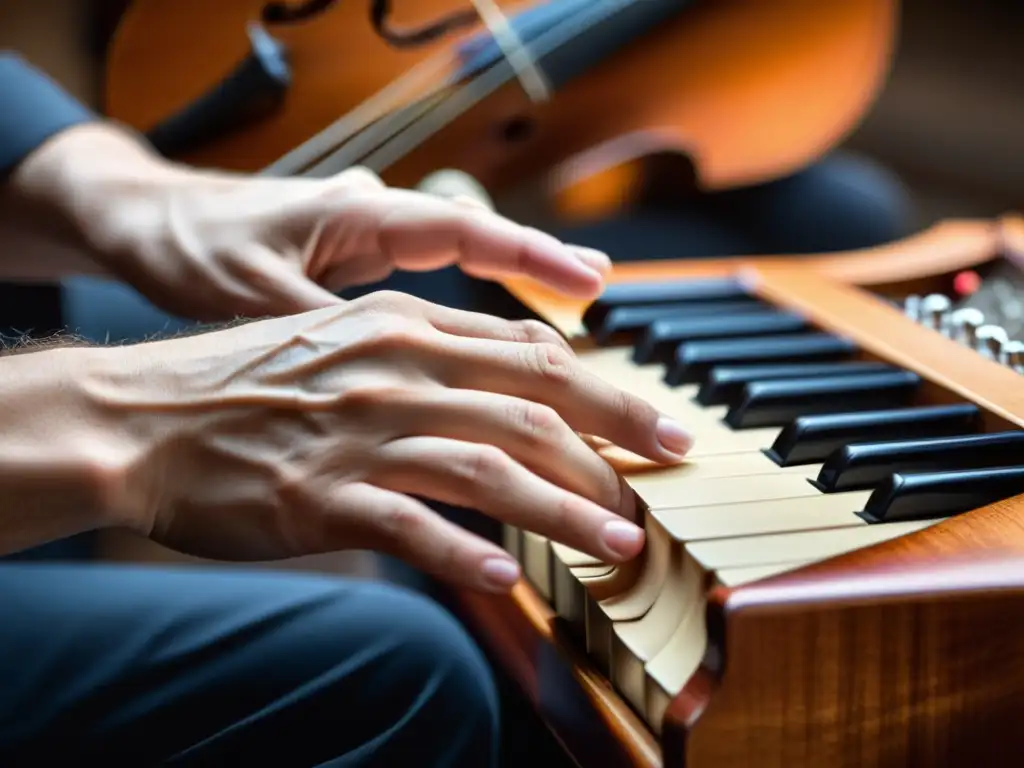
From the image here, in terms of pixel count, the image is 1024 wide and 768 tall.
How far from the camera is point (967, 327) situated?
0.66 metres

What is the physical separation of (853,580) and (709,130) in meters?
0.72

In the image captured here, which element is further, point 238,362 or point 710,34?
point 710,34

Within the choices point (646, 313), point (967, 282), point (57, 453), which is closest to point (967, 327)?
point (967, 282)

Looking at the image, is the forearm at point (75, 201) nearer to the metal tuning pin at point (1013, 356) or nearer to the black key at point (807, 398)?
the black key at point (807, 398)

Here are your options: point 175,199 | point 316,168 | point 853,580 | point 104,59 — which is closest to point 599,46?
point 316,168

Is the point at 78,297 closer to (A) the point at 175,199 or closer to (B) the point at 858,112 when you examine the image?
(A) the point at 175,199

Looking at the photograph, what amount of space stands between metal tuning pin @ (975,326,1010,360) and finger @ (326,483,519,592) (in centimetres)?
36

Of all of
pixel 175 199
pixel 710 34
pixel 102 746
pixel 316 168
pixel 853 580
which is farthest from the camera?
pixel 710 34

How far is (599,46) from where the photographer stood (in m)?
0.92

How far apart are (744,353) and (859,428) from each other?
11 cm

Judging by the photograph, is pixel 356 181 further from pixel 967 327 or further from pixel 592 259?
pixel 967 327

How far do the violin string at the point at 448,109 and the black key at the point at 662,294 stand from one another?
240 mm

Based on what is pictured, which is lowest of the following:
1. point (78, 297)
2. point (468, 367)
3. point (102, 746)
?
point (102, 746)

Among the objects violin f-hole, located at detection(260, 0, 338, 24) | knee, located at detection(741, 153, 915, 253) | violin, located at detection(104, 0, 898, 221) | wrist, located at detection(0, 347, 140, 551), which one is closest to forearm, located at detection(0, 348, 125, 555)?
wrist, located at detection(0, 347, 140, 551)
